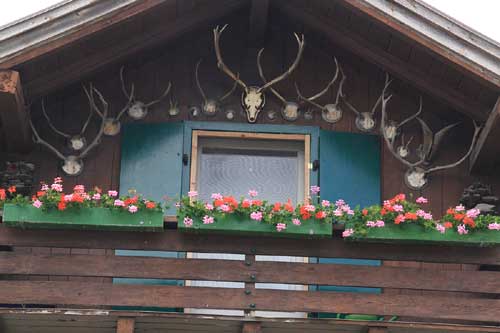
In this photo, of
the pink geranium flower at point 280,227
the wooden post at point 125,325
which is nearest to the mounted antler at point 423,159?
the pink geranium flower at point 280,227

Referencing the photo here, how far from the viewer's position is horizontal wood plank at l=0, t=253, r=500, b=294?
37.3ft

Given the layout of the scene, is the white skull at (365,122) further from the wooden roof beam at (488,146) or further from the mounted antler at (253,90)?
the wooden roof beam at (488,146)

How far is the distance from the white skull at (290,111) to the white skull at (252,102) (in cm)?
22

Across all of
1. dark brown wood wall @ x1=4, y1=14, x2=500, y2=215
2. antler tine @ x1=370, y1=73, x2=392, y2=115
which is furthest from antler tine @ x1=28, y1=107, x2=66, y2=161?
antler tine @ x1=370, y1=73, x2=392, y2=115

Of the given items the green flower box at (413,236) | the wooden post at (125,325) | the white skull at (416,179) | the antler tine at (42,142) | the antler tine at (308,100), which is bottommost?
the wooden post at (125,325)

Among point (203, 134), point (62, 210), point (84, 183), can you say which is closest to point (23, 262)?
point (62, 210)

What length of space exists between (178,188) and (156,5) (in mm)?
1731

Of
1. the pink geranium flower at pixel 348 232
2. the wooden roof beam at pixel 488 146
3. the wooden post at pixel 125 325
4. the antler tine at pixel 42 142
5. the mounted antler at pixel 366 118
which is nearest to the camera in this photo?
the wooden post at pixel 125 325

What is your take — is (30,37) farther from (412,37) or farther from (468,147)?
(468,147)

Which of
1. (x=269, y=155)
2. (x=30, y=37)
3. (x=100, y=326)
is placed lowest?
(x=100, y=326)

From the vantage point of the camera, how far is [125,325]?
11.3 m

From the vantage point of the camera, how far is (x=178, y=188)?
12812 mm

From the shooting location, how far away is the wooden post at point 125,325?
11.3 metres

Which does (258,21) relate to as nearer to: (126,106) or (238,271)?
(126,106)
